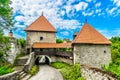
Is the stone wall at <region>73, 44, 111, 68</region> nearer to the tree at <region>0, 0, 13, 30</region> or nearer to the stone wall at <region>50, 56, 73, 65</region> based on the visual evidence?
the stone wall at <region>50, 56, 73, 65</region>

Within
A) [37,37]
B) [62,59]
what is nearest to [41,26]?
[37,37]

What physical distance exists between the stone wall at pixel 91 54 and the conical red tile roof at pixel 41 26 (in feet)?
44.0

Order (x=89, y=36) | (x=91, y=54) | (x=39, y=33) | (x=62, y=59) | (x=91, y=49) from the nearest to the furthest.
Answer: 1. (x=91, y=54)
2. (x=91, y=49)
3. (x=89, y=36)
4. (x=62, y=59)
5. (x=39, y=33)

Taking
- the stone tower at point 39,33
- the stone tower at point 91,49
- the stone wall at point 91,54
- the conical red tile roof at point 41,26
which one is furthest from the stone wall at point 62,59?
the conical red tile roof at point 41,26

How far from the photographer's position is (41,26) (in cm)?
3594

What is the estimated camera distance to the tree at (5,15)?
40.9ft

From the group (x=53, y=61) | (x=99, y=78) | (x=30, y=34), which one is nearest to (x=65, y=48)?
(x=53, y=61)

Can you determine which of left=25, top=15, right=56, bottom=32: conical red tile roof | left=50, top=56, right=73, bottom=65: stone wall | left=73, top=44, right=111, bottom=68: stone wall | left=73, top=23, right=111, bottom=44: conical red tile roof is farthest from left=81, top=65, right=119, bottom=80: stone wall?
left=25, top=15, right=56, bottom=32: conical red tile roof

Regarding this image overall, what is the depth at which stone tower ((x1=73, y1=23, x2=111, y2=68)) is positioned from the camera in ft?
77.7

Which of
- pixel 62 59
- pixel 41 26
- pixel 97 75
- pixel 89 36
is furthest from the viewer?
pixel 41 26

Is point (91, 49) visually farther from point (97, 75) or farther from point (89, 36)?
point (97, 75)

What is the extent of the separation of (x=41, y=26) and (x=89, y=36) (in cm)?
1382

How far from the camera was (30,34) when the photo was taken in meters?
34.7

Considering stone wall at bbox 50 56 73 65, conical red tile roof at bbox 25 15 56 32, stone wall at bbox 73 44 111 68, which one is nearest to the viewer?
stone wall at bbox 73 44 111 68
